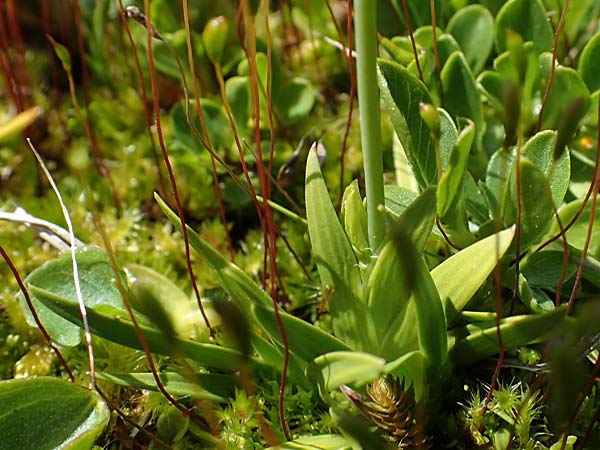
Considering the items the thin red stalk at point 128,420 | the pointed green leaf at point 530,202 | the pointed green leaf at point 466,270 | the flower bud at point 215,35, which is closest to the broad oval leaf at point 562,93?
the pointed green leaf at point 530,202

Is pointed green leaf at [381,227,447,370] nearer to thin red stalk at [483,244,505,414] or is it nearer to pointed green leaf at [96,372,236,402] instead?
thin red stalk at [483,244,505,414]

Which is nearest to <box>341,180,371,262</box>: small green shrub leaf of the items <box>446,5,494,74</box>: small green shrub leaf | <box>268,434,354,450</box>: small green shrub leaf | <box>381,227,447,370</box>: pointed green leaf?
<box>381,227,447,370</box>: pointed green leaf

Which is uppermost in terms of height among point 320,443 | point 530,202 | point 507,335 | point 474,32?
point 474,32

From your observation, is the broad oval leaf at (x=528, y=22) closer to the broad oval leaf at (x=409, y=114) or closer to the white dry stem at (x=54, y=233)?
the broad oval leaf at (x=409, y=114)

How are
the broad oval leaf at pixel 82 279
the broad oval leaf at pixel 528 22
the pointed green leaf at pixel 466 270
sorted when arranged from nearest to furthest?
1. the pointed green leaf at pixel 466 270
2. the broad oval leaf at pixel 82 279
3. the broad oval leaf at pixel 528 22

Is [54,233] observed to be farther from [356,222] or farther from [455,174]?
[455,174]

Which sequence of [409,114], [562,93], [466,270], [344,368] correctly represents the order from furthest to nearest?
[562,93], [409,114], [466,270], [344,368]

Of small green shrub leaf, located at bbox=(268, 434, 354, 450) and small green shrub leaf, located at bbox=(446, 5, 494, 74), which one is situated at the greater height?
small green shrub leaf, located at bbox=(446, 5, 494, 74)

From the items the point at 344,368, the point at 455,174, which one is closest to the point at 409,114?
the point at 455,174
